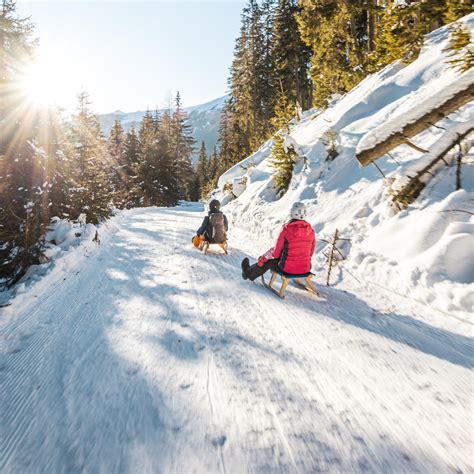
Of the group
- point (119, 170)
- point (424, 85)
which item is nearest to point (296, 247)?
point (424, 85)

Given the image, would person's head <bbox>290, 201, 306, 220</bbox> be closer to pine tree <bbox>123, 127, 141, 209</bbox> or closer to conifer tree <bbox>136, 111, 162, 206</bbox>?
pine tree <bbox>123, 127, 141, 209</bbox>

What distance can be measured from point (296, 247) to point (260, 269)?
952mm

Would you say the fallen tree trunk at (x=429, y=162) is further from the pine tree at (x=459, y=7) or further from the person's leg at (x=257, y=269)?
the pine tree at (x=459, y=7)

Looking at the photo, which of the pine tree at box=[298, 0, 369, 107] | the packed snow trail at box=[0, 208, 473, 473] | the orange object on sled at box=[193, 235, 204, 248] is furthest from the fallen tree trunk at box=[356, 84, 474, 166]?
the pine tree at box=[298, 0, 369, 107]

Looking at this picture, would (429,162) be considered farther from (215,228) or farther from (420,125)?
(215,228)

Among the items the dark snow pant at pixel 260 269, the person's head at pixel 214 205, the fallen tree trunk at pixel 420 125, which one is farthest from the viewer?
the person's head at pixel 214 205

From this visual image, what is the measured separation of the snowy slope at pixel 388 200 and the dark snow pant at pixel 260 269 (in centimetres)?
156

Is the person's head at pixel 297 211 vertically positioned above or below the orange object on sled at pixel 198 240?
above

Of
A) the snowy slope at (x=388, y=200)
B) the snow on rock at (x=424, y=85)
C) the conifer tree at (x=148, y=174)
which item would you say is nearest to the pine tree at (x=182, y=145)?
the conifer tree at (x=148, y=174)

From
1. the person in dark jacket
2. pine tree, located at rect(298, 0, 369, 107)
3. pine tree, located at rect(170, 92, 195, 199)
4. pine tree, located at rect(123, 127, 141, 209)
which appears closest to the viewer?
the person in dark jacket

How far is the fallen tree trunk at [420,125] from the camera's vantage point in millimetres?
4078

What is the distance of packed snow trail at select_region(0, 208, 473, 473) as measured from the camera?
210 centimetres

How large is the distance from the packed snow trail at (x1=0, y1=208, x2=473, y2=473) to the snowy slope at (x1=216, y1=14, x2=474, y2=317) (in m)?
1.07

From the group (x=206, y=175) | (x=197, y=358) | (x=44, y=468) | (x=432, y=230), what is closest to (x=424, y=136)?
(x=432, y=230)
